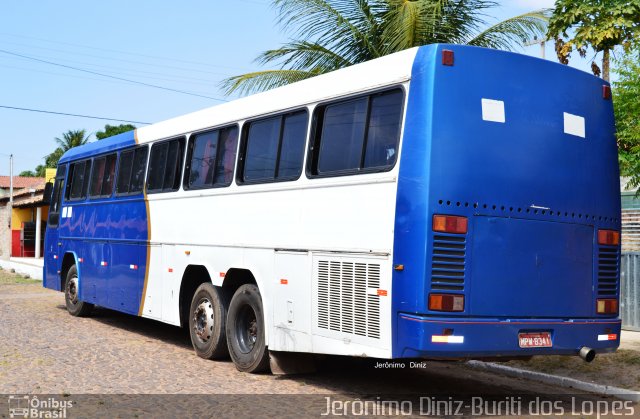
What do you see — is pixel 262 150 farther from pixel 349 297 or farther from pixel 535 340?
pixel 535 340

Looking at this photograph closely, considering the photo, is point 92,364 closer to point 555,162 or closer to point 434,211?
point 434,211

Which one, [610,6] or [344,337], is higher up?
[610,6]

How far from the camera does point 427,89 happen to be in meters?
7.57

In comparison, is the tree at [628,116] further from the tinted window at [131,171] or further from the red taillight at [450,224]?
the tinted window at [131,171]

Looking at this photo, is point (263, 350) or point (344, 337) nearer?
point (344, 337)

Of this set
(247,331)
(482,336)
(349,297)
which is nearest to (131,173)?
(247,331)

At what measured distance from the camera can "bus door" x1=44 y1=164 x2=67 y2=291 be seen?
16844 mm

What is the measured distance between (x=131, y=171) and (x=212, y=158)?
2.97 m

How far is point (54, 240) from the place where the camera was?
1711 centimetres

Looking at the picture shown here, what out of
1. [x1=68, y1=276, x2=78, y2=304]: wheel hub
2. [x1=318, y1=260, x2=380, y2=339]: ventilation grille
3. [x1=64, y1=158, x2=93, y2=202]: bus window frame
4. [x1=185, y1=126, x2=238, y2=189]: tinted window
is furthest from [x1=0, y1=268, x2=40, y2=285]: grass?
[x1=318, y1=260, x2=380, y2=339]: ventilation grille

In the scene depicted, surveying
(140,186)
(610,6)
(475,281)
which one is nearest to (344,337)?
(475,281)

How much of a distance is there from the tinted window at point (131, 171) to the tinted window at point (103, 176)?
0.40m

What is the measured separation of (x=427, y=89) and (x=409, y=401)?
123 inches

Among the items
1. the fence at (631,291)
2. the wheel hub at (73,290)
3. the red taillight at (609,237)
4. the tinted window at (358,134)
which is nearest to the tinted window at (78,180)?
the wheel hub at (73,290)
